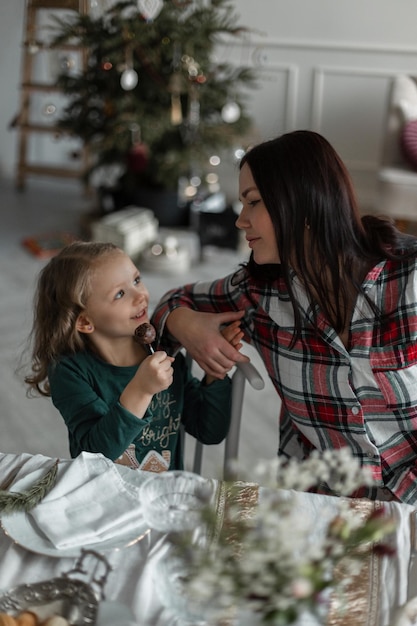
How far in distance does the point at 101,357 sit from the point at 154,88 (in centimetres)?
265

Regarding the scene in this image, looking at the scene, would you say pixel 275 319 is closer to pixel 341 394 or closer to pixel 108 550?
pixel 341 394

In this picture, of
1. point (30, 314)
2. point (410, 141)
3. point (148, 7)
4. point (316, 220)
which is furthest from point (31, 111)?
point (316, 220)

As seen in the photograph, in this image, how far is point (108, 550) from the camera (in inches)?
38.1

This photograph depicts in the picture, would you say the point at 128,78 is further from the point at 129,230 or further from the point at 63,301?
the point at 63,301

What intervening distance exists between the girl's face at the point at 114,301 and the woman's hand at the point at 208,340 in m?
0.08

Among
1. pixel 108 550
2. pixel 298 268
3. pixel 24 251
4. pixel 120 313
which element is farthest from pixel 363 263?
pixel 24 251

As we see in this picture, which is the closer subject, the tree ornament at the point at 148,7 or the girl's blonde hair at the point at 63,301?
the girl's blonde hair at the point at 63,301

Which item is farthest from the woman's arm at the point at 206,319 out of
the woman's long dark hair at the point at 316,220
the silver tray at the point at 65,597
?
the silver tray at the point at 65,597

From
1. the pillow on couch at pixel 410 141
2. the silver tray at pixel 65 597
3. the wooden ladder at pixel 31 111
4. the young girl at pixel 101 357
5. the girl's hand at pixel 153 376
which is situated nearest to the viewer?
the silver tray at pixel 65 597

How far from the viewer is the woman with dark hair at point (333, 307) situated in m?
1.30

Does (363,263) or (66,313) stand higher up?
(363,263)

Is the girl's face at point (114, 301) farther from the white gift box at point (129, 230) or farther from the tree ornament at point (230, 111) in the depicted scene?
the tree ornament at point (230, 111)

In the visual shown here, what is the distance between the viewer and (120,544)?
3.20 ft

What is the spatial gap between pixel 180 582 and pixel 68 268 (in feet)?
2.53
